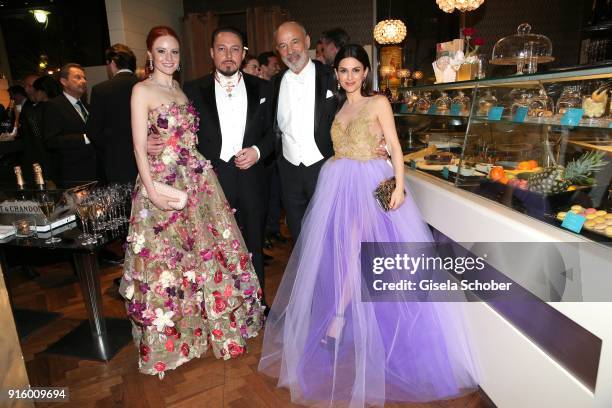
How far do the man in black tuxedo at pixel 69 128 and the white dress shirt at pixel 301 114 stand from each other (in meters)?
2.16

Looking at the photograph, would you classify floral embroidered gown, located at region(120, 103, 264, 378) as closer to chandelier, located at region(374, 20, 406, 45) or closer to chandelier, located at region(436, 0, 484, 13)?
chandelier, located at region(436, 0, 484, 13)

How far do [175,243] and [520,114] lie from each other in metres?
1.97

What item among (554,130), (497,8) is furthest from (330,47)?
(497,8)

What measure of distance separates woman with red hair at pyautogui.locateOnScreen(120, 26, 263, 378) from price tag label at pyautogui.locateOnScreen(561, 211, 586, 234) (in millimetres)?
1743

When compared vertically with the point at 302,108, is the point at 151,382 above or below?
below

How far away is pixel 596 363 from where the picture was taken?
4.84 feet

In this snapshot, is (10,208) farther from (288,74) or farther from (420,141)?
(420,141)

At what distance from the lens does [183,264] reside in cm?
238

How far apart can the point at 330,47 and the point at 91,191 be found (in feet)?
7.37

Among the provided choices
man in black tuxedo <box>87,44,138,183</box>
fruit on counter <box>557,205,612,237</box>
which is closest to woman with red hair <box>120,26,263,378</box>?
man in black tuxedo <box>87,44,138,183</box>

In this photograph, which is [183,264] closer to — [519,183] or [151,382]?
[151,382]

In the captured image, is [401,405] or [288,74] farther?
[288,74]

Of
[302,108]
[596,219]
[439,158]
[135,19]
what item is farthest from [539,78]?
[135,19]

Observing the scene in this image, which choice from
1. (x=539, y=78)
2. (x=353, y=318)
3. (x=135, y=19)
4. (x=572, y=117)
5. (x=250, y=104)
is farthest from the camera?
(x=135, y=19)
